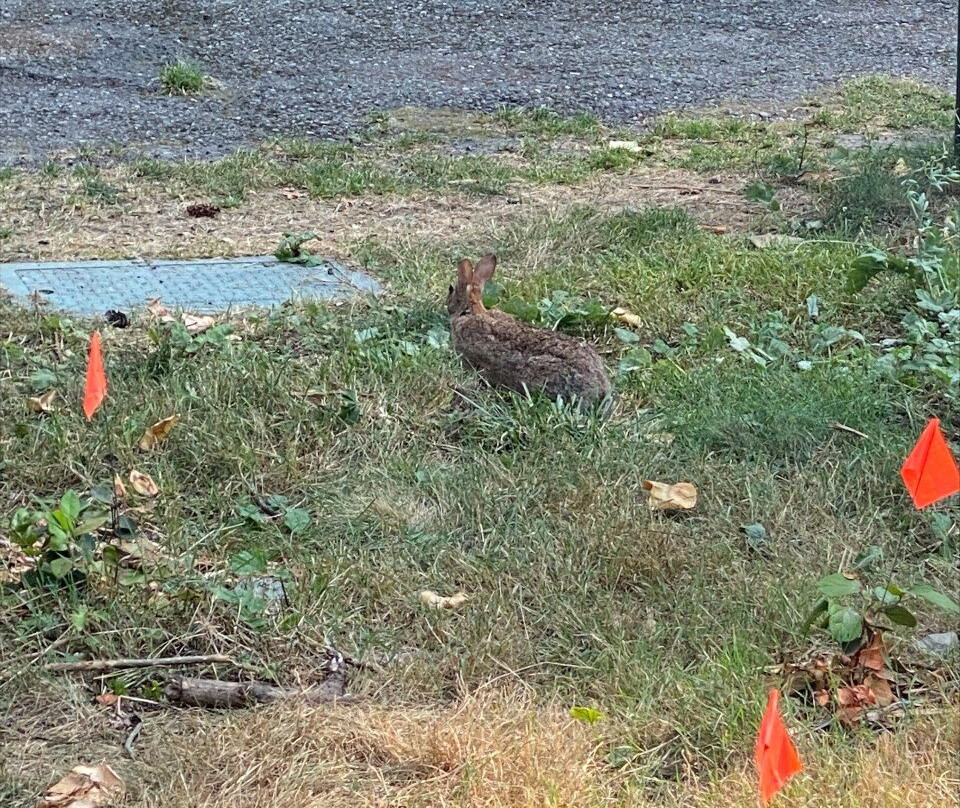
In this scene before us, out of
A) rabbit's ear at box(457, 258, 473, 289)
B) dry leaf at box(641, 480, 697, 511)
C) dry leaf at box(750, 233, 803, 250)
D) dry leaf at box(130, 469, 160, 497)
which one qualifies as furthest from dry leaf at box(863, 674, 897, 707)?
dry leaf at box(750, 233, 803, 250)

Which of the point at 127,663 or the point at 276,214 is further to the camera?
the point at 276,214

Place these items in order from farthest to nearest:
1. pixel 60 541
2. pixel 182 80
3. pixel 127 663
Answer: pixel 182 80 → pixel 60 541 → pixel 127 663

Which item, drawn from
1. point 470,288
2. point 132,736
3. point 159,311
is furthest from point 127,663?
point 159,311

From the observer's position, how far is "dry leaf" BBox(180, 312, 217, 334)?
4750mm

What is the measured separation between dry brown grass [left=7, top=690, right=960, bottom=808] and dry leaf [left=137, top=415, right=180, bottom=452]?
1195 millimetres

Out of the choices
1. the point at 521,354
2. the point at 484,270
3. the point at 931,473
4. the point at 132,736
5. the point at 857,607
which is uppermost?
the point at 931,473

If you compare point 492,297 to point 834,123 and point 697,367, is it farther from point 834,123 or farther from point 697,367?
point 834,123

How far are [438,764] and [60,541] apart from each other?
1.16 meters

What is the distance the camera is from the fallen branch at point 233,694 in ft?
9.23

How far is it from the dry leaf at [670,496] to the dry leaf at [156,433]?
1436 mm

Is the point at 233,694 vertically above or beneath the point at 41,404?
beneath

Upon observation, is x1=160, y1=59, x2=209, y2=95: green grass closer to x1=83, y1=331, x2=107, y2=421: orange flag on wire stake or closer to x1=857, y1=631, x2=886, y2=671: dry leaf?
x1=83, y1=331, x2=107, y2=421: orange flag on wire stake

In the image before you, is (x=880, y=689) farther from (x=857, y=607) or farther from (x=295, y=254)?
(x=295, y=254)

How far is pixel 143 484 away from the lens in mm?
3596
